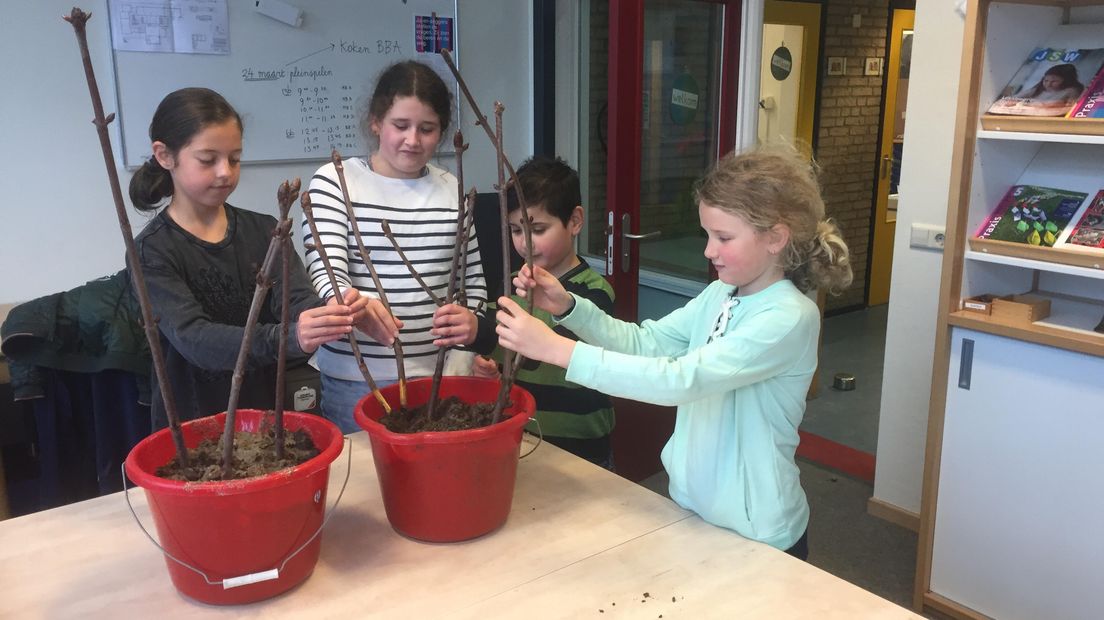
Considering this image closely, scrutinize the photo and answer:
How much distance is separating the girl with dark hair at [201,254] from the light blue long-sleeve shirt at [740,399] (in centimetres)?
47

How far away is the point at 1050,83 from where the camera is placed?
2.14m

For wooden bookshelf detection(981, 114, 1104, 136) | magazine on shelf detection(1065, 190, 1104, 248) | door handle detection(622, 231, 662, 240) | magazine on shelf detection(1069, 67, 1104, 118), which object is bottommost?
door handle detection(622, 231, 662, 240)

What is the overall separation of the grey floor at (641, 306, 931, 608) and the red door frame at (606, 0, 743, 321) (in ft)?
2.91

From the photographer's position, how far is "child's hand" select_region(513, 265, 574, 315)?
4.39ft

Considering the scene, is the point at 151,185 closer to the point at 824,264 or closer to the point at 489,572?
the point at 489,572

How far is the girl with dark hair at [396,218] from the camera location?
5.53 feet

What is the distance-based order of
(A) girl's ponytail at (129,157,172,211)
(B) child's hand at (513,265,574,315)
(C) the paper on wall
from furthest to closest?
(C) the paper on wall < (A) girl's ponytail at (129,157,172,211) < (B) child's hand at (513,265,574,315)

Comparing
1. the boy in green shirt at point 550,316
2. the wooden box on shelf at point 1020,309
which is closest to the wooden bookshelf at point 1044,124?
the wooden box on shelf at point 1020,309

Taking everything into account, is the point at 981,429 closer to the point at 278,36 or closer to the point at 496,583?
the point at 496,583

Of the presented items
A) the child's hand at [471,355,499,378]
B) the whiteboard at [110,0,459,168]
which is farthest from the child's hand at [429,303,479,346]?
the whiteboard at [110,0,459,168]

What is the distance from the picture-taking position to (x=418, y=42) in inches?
142

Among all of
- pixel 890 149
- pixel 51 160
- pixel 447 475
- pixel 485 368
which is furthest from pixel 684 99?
pixel 890 149

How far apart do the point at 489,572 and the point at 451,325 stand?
400 millimetres

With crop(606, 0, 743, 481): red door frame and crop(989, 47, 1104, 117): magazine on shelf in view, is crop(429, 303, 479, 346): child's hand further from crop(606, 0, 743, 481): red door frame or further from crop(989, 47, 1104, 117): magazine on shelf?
crop(606, 0, 743, 481): red door frame
